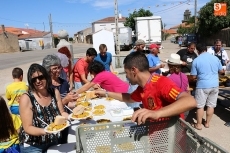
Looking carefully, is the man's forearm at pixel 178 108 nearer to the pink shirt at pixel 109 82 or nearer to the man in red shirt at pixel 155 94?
the man in red shirt at pixel 155 94

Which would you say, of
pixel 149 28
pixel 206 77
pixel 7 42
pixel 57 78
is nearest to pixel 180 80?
pixel 206 77

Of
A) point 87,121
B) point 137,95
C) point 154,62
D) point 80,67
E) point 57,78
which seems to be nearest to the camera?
Result: point 137,95

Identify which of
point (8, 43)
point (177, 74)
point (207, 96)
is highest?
point (8, 43)

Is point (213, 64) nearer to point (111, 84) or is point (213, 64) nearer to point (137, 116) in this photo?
point (111, 84)

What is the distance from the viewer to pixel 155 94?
1.69m

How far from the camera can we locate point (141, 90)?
76.6 inches

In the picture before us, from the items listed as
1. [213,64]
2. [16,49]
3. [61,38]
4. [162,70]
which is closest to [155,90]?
[213,64]

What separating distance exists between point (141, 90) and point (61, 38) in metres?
5.06

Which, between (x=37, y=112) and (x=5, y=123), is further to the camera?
(x=5, y=123)

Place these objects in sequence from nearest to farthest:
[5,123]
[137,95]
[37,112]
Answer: [137,95] < [37,112] < [5,123]

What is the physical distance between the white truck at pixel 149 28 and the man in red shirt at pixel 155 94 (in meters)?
21.8

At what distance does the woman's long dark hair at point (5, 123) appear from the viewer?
92.1 inches

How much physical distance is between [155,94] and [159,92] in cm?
5

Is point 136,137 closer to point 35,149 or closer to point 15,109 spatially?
point 35,149
